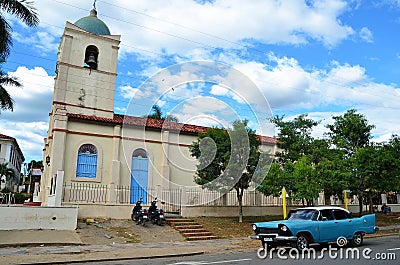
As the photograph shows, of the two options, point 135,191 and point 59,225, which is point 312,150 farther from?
point 59,225

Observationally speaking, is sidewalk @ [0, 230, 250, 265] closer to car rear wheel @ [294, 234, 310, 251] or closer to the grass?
the grass

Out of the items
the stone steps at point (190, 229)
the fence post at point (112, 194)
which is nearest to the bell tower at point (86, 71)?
the fence post at point (112, 194)

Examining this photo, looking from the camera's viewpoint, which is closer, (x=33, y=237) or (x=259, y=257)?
(x=259, y=257)

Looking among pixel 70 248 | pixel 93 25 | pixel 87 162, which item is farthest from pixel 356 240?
pixel 93 25

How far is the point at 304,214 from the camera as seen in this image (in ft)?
37.5

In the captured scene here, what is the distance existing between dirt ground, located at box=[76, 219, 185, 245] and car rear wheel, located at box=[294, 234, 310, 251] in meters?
5.67

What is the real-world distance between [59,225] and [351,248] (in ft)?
38.4

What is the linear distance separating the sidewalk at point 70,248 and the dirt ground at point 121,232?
583 mm

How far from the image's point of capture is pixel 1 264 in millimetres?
8688

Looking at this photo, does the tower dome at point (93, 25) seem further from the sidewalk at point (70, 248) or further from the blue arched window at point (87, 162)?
the sidewalk at point (70, 248)

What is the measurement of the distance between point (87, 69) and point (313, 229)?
19004 millimetres

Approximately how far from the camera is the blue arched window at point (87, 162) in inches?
785

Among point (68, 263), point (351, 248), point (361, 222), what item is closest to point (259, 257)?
point (351, 248)

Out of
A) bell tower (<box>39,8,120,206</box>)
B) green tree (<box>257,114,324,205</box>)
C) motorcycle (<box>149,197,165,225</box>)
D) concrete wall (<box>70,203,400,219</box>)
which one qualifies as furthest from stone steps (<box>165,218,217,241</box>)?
bell tower (<box>39,8,120,206</box>)
